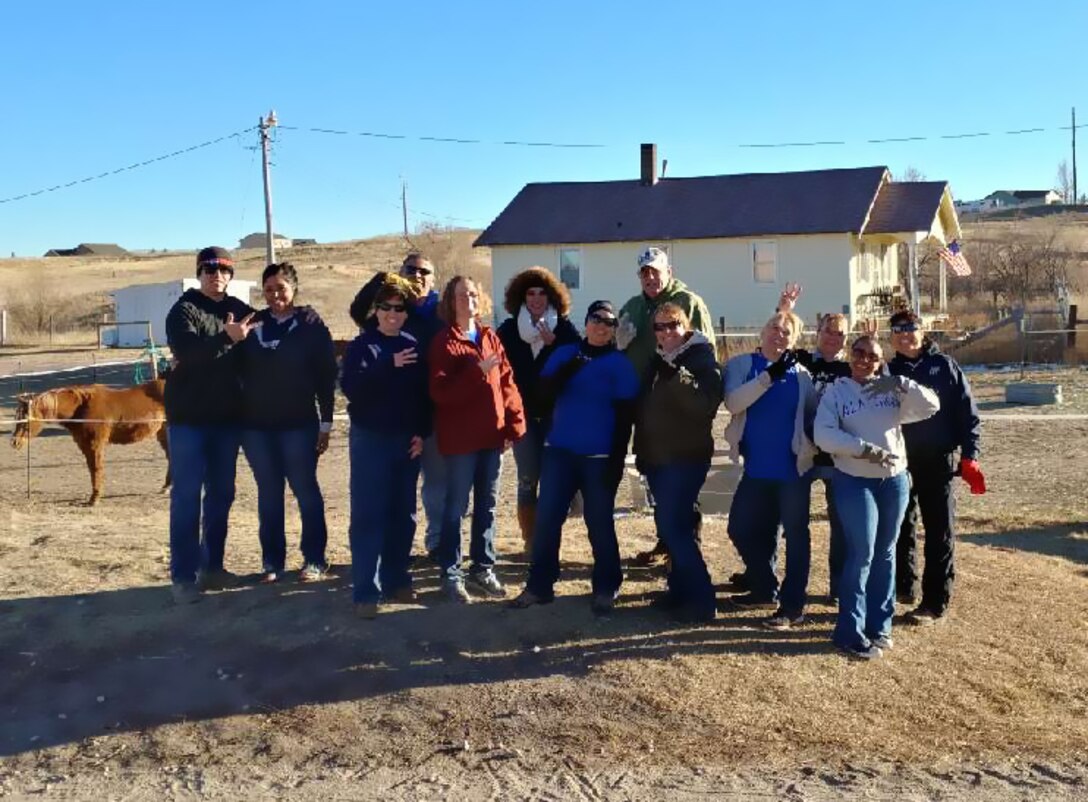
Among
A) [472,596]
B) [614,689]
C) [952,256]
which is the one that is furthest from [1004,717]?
[952,256]

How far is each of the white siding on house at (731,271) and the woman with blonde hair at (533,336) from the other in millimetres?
24340

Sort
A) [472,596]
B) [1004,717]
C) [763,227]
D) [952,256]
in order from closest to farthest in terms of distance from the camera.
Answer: [1004,717], [472,596], [952,256], [763,227]

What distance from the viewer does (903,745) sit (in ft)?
15.3

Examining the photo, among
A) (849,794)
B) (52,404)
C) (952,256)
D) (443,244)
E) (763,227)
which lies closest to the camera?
(849,794)

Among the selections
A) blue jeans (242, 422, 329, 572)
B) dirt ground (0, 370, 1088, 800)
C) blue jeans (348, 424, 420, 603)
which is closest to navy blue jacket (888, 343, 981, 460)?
dirt ground (0, 370, 1088, 800)

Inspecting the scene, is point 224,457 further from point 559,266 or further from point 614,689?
point 559,266

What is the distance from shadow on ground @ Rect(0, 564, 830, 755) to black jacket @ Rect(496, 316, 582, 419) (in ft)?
3.66

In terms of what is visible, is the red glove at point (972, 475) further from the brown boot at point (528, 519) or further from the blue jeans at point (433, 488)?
the blue jeans at point (433, 488)

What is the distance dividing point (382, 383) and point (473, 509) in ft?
2.91

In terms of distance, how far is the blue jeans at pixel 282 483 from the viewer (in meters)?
6.29

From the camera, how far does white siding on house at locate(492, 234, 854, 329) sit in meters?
31.2

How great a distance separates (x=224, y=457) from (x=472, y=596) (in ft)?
5.13

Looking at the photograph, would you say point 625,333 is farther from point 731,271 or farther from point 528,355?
point 731,271

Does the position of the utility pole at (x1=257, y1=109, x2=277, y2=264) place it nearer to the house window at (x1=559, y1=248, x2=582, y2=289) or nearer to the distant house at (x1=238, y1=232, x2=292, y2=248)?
the house window at (x1=559, y1=248, x2=582, y2=289)
